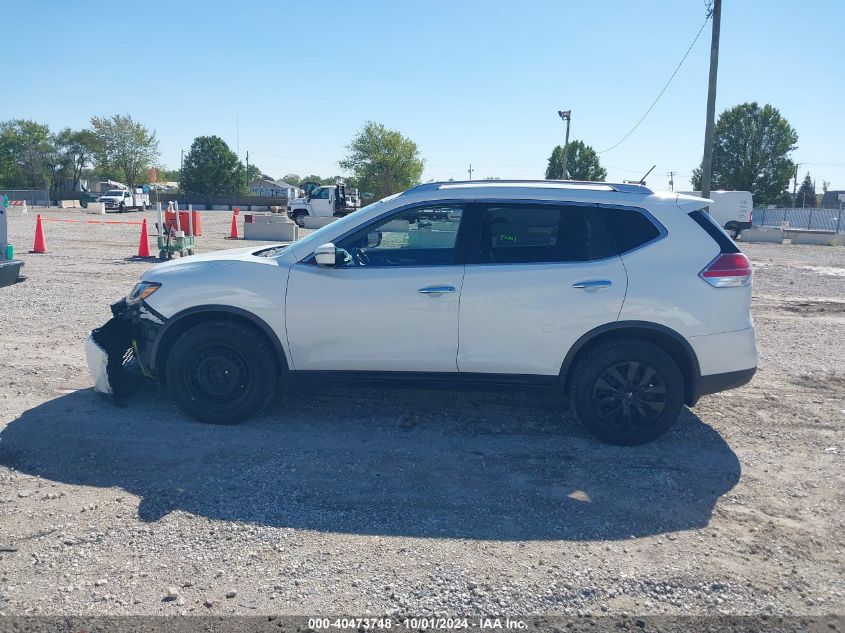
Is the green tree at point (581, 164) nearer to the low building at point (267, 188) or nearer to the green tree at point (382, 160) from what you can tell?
the green tree at point (382, 160)

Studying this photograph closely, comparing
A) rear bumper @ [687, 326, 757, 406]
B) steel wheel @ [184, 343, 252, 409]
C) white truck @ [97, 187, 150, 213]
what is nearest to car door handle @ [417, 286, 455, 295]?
steel wheel @ [184, 343, 252, 409]

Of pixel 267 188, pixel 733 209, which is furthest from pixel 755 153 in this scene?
pixel 267 188

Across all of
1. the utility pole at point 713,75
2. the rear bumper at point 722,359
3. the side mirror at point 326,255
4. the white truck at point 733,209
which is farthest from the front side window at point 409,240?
the white truck at point 733,209

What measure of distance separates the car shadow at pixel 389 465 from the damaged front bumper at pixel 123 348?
23 centimetres

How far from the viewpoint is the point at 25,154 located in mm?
89250

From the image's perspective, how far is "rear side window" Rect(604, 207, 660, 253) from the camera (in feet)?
16.6

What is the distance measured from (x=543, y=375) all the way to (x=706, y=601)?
6.84 feet

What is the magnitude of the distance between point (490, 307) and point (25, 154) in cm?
10093

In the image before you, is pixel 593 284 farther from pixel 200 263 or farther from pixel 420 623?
pixel 200 263

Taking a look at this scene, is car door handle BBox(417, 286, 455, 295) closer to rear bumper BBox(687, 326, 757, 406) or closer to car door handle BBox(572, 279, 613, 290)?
car door handle BBox(572, 279, 613, 290)

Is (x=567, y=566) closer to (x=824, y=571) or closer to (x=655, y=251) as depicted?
(x=824, y=571)

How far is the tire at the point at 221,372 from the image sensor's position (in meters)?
5.21

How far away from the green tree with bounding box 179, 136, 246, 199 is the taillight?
8746 cm

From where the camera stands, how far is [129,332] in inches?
226
